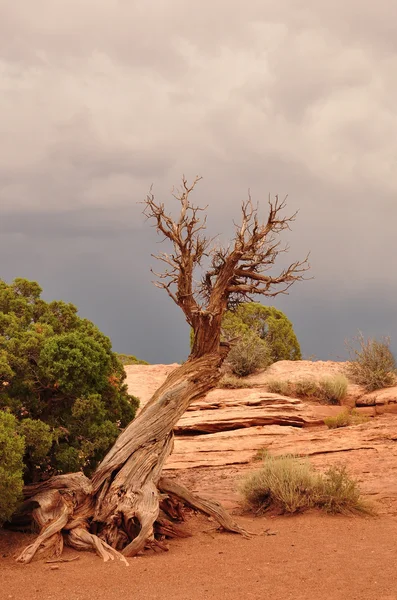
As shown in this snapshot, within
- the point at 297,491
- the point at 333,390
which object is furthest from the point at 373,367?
the point at 297,491

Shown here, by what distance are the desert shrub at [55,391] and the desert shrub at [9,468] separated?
0.75 m

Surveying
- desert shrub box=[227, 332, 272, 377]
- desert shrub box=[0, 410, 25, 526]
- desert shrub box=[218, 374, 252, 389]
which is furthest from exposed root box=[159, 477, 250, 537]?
desert shrub box=[227, 332, 272, 377]

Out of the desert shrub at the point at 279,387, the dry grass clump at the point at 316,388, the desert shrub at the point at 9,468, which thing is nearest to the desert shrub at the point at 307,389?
the dry grass clump at the point at 316,388

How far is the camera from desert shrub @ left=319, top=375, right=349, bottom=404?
2209 cm

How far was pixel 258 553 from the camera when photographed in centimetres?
834

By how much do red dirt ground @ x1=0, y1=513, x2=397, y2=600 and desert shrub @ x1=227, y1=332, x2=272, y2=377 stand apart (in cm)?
1644

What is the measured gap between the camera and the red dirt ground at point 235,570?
6.79 metres

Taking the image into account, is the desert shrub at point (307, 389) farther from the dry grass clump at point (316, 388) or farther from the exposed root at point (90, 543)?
the exposed root at point (90, 543)

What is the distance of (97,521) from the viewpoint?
29.4 feet

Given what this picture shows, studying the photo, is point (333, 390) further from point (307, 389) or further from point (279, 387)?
point (279, 387)

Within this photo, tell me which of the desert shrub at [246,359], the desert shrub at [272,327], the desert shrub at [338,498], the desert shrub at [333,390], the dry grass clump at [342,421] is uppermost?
the desert shrub at [272,327]

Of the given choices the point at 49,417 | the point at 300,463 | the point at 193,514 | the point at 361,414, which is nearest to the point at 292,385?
the point at 361,414

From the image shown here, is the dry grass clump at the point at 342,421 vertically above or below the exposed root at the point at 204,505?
above

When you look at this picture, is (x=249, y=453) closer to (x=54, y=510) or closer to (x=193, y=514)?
(x=193, y=514)
